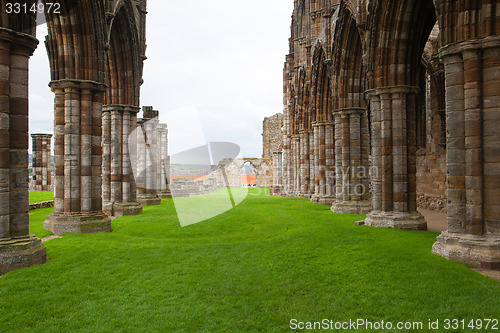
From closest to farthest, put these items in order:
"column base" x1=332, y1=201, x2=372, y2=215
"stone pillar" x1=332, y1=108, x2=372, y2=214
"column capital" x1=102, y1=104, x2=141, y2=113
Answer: "stone pillar" x1=332, y1=108, x2=372, y2=214 < "column base" x1=332, y1=201, x2=372, y2=215 < "column capital" x1=102, y1=104, x2=141, y2=113

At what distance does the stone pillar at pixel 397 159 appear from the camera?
10375 mm

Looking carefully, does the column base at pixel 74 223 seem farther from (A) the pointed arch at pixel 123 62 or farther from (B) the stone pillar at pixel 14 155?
(A) the pointed arch at pixel 123 62

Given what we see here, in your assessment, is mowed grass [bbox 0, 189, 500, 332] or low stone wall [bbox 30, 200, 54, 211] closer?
mowed grass [bbox 0, 189, 500, 332]

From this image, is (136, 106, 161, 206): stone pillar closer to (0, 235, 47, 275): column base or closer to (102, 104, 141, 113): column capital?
(102, 104, 141, 113): column capital

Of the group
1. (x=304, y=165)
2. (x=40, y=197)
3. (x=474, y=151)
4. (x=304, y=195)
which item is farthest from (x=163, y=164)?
(x=474, y=151)

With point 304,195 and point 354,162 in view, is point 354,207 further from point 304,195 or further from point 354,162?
point 304,195

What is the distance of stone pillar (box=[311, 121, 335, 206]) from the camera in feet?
58.9

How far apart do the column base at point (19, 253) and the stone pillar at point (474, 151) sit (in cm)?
759

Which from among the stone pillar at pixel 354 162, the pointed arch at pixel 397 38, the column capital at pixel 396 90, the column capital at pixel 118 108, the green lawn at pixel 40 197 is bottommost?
the green lawn at pixel 40 197

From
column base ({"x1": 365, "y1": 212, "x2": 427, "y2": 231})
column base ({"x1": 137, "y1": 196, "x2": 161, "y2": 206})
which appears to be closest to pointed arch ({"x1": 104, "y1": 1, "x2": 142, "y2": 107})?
column base ({"x1": 137, "y1": 196, "x2": 161, "y2": 206})

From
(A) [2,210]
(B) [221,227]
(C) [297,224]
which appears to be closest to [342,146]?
(C) [297,224]

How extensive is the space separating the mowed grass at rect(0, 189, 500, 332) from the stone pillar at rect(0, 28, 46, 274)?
0.43 m

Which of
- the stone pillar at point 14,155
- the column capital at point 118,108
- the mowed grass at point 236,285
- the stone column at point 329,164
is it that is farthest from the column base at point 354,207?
the stone pillar at point 14,155

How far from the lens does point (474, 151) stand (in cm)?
686
